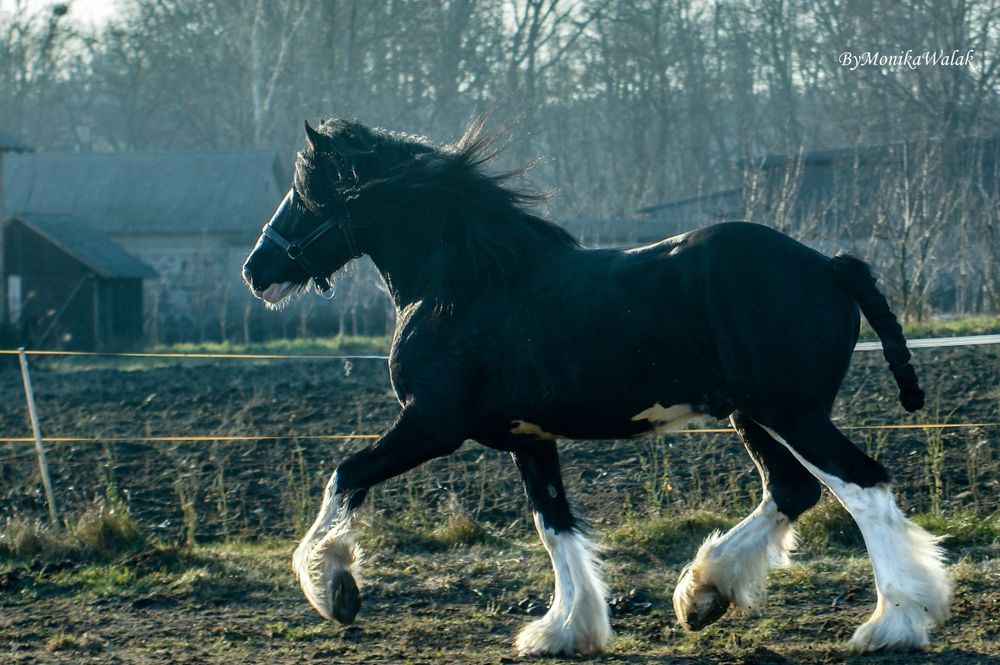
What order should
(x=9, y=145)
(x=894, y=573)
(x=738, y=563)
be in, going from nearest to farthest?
(x=894, y=573) → (x=738, y=563) → (x=9, y=145)

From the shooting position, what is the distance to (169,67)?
140 feet

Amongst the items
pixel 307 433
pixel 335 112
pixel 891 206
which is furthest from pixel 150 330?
pixel 307 433

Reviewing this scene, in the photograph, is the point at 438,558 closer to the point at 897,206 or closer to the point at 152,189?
the point at 897,206

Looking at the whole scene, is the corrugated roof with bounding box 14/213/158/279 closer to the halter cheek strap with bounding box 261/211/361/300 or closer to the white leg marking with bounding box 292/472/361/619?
the halter cheek strap with bounding box 261/211/361/300

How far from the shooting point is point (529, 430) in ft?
16.6

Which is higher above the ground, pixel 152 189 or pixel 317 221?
pixel 152 189

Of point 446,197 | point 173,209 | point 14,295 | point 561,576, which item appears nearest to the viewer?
point 561,576

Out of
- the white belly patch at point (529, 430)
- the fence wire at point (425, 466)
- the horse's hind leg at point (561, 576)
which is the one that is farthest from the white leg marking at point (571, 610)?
the fence wire at point (425, 466)

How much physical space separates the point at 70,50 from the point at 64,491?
132 feet

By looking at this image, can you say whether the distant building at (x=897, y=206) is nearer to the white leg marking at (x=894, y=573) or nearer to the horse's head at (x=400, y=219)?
the horse's head at (x=400, y=219)

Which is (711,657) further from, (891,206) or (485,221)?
(891,206)

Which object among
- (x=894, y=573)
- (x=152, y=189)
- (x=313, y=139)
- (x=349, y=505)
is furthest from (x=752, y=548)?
(x=152, y=189)

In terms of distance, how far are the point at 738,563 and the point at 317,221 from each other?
2.40 meters

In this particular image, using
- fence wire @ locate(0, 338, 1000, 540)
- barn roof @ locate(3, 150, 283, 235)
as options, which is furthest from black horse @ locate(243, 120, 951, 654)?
barn roof @ locate(3, 150, 283, 235)
